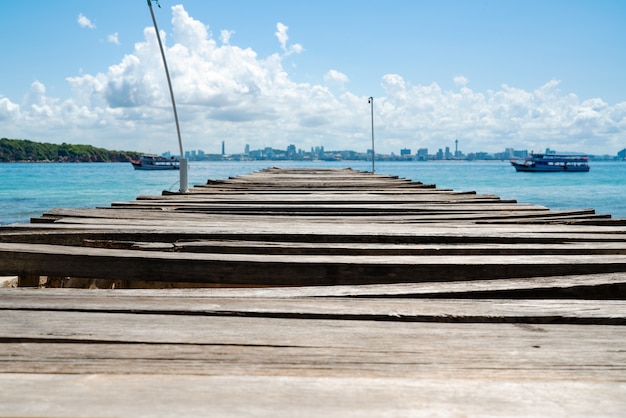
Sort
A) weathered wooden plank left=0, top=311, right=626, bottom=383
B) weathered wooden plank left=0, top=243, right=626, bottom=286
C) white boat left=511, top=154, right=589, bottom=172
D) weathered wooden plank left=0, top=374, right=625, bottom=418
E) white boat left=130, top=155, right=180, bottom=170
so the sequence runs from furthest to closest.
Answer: white boat left=130, top=155, right=180, bottom=170 < white boat left=511, top=154, right=589, bottom=172 < weathered wooden plank left=0, top=243, right=626, bottom=286 < weathered wooden plank left=0, top=311, right=626, bottom=383 < weathered wooden plank left=0, top=374, right=625, bottom=418

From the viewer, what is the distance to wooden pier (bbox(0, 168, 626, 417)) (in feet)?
4.11

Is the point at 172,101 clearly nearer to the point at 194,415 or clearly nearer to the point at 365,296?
the point at 365,296

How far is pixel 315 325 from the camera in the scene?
1.73 m

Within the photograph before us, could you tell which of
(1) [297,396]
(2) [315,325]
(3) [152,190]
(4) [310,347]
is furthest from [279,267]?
(3) [152,190]

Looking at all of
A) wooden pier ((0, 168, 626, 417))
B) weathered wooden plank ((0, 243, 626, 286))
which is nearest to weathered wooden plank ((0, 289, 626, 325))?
wooden pier ((0, 168, 626, 417))

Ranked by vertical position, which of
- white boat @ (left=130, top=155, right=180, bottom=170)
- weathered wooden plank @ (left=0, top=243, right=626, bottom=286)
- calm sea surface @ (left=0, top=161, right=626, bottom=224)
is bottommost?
calm sea surface @ (left=0, top=161, right=626, bottom=224)

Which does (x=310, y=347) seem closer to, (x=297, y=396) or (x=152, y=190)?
(x=297, y=396)

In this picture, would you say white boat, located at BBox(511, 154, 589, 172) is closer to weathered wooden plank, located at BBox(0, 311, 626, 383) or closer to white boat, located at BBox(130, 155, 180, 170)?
white boat, located at BBox(130, 155, 180, 170)

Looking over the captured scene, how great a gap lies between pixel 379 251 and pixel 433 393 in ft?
5.10

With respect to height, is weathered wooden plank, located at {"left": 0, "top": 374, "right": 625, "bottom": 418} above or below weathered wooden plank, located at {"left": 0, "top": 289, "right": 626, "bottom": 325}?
below

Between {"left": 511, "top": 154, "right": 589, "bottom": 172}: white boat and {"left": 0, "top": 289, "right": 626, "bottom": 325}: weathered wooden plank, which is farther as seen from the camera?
{"left": 511, "top": 154, "right": 589, "bottom": 172}: white boat

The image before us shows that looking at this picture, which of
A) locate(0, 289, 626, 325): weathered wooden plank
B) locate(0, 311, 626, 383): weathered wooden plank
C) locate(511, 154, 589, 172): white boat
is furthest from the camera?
locate(511, 154, 589, 172): white boat

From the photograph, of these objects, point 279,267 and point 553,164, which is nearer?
point 279,267

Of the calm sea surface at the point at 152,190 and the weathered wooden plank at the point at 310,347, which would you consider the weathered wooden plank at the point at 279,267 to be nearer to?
the weathered wooden plank at the point at 310,347
